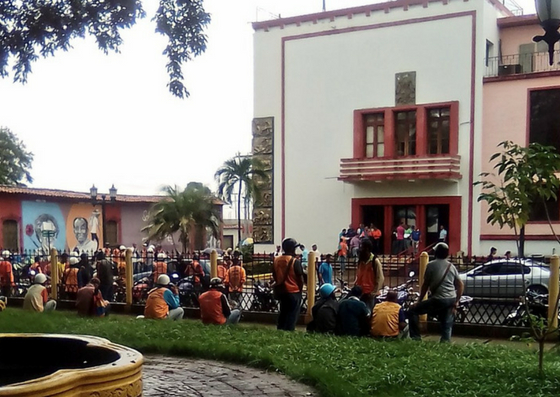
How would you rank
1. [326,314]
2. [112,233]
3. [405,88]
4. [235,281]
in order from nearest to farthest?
[326,314], [235,281], [405,88], [112,233]

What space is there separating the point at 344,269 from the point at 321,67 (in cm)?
1770

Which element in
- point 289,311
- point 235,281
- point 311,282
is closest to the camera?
point 289,311

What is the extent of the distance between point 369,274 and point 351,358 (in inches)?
115

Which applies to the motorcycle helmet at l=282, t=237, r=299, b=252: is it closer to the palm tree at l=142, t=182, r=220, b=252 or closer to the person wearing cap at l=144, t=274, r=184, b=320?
the person wearing cap at l=144, t=274, r=184, b=320

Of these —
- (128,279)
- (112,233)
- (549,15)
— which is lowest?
(112,233)

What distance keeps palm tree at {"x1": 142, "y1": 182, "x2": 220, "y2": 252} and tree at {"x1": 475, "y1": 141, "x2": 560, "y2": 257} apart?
28.3 metres

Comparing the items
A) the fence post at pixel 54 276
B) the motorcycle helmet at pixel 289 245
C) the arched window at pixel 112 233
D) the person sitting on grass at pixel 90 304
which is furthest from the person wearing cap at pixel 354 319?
the arched window at pixel 112 233

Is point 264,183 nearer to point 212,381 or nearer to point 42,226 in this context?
point 42,226

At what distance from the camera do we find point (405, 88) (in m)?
28.0

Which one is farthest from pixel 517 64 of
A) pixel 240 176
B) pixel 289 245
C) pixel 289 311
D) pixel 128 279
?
pixel 289 311

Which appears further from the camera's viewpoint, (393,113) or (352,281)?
(393,113)

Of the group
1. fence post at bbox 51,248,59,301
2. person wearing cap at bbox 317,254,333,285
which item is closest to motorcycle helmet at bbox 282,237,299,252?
person wearing cap at bbox 317,254,333,285

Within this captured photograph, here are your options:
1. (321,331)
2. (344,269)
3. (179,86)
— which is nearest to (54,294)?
(344,269)

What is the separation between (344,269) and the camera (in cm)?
1401
